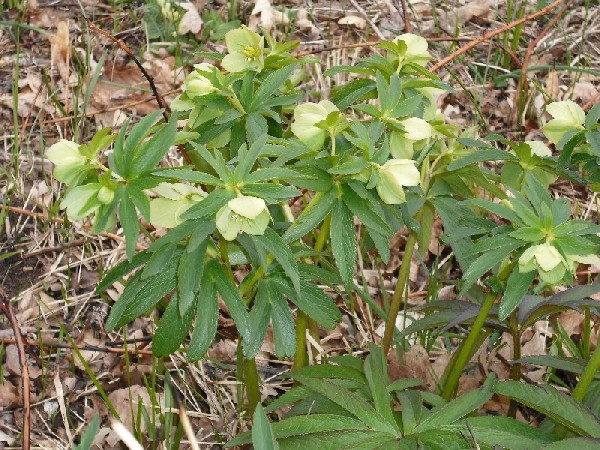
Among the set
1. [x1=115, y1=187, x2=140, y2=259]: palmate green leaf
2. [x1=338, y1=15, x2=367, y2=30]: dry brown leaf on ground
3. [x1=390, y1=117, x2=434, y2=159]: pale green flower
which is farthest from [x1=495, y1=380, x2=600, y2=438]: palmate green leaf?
[x1=338, y1=15, x2=367, y2=30]: dry brown leaf on ground

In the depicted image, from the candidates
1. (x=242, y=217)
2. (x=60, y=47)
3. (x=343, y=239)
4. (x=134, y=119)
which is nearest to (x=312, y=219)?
(x=343, y=239)

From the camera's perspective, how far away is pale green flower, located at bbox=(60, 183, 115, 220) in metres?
1.24

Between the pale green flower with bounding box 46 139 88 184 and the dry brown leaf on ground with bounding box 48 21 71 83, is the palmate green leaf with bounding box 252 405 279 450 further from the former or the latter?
the dry brown leaf on ground with bounding box 48 21 71 83

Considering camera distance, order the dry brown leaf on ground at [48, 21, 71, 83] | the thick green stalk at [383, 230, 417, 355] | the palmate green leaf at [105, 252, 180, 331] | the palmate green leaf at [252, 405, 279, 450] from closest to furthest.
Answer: the palmate green leaf at [252, 405, 279, 450] < the palmate green leaf at [105, 252, 180, 331] < the thick green stalk at [383, 230, 417, 355] < the dry brown leaf on ground at [48, 21, 71, 83]

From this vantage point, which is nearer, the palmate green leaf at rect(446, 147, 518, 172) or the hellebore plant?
the hellebore plant

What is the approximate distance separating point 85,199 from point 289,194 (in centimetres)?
32

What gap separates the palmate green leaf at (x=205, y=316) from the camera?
1.40 metres

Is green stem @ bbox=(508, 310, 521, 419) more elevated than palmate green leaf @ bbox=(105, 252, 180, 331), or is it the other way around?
palmate green leaf @ bbox=(105, 252, 180, 331)

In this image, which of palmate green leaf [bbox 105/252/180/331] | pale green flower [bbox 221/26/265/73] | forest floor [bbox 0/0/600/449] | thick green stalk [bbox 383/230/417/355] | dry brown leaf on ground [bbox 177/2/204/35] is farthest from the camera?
dry brown leaf on ground [bbox 177/2/204/35]

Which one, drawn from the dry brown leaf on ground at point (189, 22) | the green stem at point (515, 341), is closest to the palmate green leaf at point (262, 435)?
the green stem at point (515, 341)

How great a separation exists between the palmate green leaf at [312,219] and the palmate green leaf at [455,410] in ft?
1.31

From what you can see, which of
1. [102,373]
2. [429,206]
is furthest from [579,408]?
[102,373]

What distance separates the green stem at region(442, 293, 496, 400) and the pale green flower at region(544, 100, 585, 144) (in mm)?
327

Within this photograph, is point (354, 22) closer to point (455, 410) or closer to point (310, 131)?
point (310, 131)
